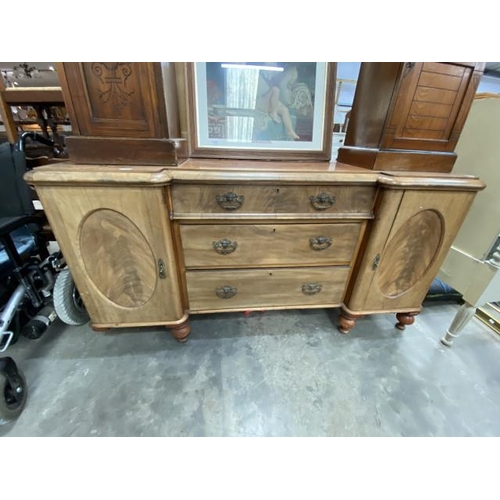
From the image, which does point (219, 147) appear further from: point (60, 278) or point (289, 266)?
point (60, 278)

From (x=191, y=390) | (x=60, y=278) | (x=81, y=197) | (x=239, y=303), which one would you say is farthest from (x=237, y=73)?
(x=191, y=390)

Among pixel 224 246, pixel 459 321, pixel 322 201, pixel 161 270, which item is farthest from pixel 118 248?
pixel 459 321

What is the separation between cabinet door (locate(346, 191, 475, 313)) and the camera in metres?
0.89

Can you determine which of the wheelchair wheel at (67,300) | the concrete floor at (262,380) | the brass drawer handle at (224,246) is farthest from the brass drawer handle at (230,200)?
the wheelchair wheel at (67,300)

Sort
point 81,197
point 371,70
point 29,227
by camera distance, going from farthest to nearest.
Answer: point 29,227 → point 371,70 → point 81,197

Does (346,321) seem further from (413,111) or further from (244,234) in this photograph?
(413,111)

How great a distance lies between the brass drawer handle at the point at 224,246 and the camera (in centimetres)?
92

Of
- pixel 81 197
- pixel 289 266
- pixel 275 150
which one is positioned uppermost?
pixel 275 150

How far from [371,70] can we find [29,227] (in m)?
1.81

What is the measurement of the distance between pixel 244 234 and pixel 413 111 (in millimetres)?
823

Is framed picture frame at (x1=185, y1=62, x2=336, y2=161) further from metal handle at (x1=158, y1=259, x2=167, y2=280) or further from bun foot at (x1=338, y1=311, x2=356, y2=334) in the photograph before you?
bun foot at (x1=338, y1=311, x2=356, y2=334)

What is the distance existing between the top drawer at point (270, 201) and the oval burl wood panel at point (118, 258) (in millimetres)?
207

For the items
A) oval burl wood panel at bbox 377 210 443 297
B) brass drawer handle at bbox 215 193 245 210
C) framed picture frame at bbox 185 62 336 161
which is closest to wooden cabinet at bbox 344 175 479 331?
oval burl wood panel at bbox 377 210 443 297
